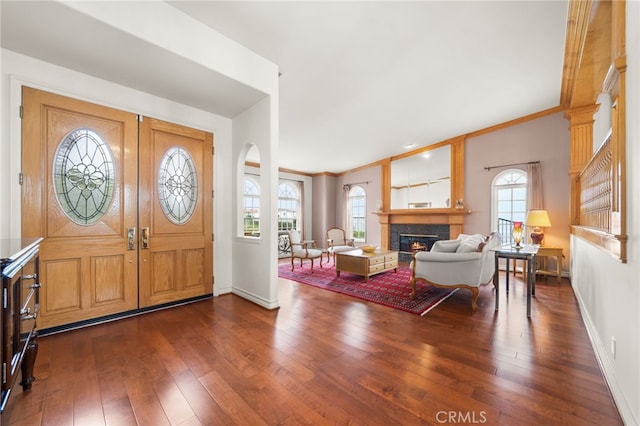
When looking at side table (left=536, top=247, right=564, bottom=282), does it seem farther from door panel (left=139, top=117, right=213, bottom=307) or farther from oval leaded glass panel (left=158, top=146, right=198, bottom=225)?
oval leaded glass panel (left=158, top=146, right=198, bottom=225)

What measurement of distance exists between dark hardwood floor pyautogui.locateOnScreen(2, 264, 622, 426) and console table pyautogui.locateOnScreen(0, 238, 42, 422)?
0.97 ft

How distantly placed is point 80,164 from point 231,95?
67.7 inches

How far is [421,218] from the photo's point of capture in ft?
21.0

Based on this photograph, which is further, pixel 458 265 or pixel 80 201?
pixel 458 265

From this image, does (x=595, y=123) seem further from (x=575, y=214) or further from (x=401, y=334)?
(x=401, y=334)

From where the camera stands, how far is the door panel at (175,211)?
3.04 metres

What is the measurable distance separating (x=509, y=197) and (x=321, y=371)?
17.3 feet

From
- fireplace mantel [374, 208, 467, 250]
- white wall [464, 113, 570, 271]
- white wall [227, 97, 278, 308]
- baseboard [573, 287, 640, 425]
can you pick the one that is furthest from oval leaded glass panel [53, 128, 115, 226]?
white wall [464, 113, 570, 271]

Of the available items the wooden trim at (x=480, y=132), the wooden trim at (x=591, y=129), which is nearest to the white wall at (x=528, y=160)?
the wooden trim at (x=480, y=132)

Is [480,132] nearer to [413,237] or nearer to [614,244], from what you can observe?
[413,237]

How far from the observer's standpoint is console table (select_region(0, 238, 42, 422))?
1.15 meters

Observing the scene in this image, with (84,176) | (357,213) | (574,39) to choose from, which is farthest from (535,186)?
(84,176)

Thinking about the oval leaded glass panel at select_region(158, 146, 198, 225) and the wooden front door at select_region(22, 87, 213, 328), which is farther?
the oval leaded glass panel at select_region(158, 146, 198, 225)

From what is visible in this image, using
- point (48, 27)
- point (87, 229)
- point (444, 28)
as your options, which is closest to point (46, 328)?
point (87, 229)
